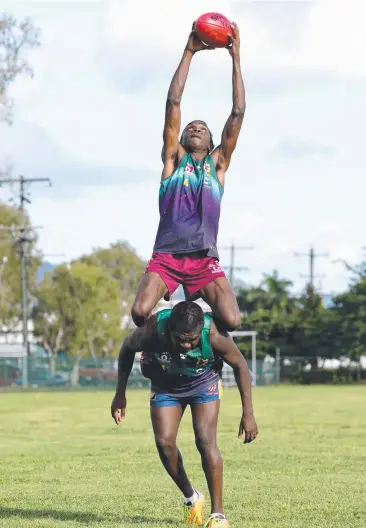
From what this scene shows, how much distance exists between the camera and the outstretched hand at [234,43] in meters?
11.0

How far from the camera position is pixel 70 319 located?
86.4 metres

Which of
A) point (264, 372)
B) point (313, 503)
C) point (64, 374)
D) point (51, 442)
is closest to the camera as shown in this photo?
point (313, 503)

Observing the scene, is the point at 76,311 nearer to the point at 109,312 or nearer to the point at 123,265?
the point at 109,312

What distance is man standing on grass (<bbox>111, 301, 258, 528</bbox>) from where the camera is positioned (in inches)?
394

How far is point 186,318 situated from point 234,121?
2317 mm

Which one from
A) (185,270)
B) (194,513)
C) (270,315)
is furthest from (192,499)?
(270,315)

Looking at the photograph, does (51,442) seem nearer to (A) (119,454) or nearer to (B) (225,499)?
(A) (119,454)

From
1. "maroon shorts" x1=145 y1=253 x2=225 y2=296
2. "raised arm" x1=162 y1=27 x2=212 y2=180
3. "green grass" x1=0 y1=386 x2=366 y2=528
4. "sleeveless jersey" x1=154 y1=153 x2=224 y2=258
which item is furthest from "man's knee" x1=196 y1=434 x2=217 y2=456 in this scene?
"raised arm" x1=162 y1=27 x2=212 y2=180

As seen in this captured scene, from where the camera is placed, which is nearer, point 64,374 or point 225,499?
point 225,499

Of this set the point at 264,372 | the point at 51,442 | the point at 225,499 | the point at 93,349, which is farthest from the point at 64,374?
the point at 225,499

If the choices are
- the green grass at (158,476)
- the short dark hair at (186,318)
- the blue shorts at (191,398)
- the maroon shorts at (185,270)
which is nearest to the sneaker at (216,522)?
the green grass at (158,476)

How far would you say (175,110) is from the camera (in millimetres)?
10898

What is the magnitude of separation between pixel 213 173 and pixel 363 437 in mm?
12290

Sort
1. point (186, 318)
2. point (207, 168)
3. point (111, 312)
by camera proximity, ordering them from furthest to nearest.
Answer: point (111, 312) → point (207, 168) → point (186, 318)
